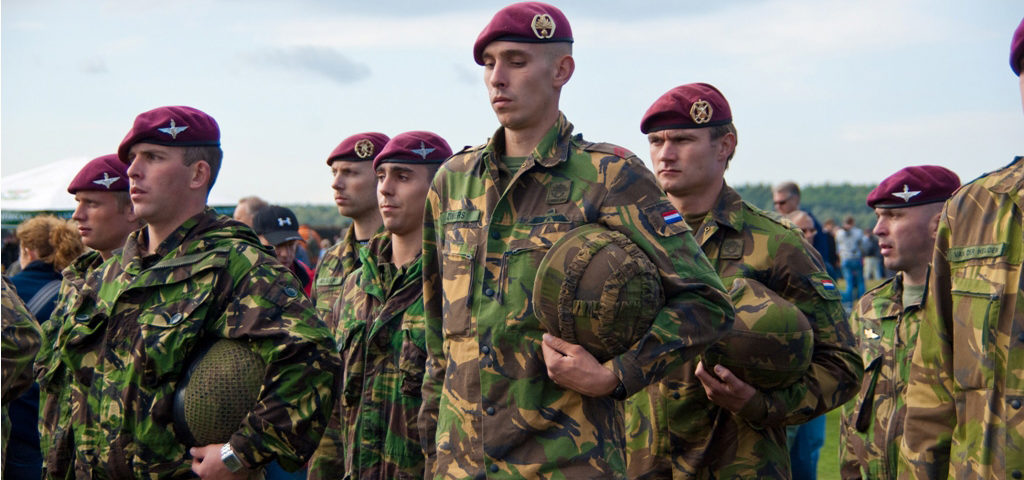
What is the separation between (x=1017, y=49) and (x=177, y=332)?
10.1 ft

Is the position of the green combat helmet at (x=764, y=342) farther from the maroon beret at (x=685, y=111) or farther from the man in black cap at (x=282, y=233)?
the man in black cap at (x=282, y=233)

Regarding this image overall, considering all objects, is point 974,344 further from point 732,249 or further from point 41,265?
point 41,265

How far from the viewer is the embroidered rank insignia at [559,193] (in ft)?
13.3

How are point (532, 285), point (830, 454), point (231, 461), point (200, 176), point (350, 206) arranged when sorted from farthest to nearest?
point (830, 454), point (350, 206), point (200, 176), point (231, 461), point (532, 285)

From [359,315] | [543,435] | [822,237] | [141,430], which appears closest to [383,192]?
[359,315]

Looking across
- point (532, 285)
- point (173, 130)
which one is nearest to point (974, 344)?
point (532, 285)

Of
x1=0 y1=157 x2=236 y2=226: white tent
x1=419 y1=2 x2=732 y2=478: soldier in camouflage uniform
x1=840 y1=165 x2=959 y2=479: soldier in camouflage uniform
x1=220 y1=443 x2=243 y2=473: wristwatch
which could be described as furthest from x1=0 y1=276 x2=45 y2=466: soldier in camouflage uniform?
x1=0 y1=157 x2=236 y2=226: white tent

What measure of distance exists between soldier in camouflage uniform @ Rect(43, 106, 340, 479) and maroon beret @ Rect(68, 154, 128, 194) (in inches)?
92.8

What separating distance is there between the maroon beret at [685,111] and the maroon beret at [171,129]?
2.04m

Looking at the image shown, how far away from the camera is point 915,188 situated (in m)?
6.70

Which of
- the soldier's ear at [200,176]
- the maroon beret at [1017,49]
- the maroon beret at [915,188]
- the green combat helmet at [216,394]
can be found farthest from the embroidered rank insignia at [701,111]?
the green combat helmet at [216,394]

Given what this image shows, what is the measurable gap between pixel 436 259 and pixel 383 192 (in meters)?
1.94

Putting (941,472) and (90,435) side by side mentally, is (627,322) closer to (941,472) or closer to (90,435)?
(941,472)

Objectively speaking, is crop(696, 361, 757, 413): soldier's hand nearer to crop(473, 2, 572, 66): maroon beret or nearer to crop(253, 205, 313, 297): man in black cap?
crop(473, 2, 572, 66): maroon beret
